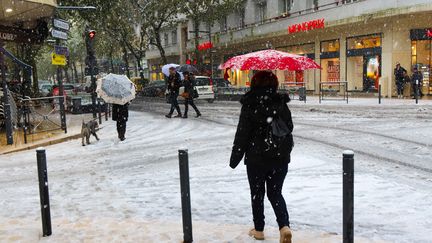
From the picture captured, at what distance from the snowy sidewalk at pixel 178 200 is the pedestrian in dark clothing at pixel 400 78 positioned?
15495 millimetres

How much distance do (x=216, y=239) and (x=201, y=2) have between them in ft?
101

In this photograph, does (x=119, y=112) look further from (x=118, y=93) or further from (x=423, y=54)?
(x=423, y=54)

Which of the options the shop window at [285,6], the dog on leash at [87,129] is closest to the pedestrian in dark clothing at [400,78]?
the shop window at [285,6]

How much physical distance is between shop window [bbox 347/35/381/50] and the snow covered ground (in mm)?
15230

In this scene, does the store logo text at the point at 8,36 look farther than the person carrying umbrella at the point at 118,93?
Yes

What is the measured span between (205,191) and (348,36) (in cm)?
2361

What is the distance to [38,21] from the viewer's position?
1512 cm

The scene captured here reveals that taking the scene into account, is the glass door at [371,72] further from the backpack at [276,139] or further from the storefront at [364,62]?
the backpack at [276,139]

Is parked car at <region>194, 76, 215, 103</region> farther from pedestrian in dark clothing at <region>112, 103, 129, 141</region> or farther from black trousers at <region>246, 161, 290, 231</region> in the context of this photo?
black trousers at <region>246, 161, 290, 231</region>

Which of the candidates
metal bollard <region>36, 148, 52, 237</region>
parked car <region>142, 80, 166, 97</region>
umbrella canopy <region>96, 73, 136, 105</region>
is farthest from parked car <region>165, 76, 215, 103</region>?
metal bollard <region>36, 148, 52, 237</region>

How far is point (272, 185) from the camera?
4.17 metres

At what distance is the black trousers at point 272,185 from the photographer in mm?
4082

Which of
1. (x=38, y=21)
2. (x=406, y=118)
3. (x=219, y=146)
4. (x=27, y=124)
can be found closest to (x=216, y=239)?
(x=219, y=146)

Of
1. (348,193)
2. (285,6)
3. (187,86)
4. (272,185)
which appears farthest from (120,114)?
(285,6)
